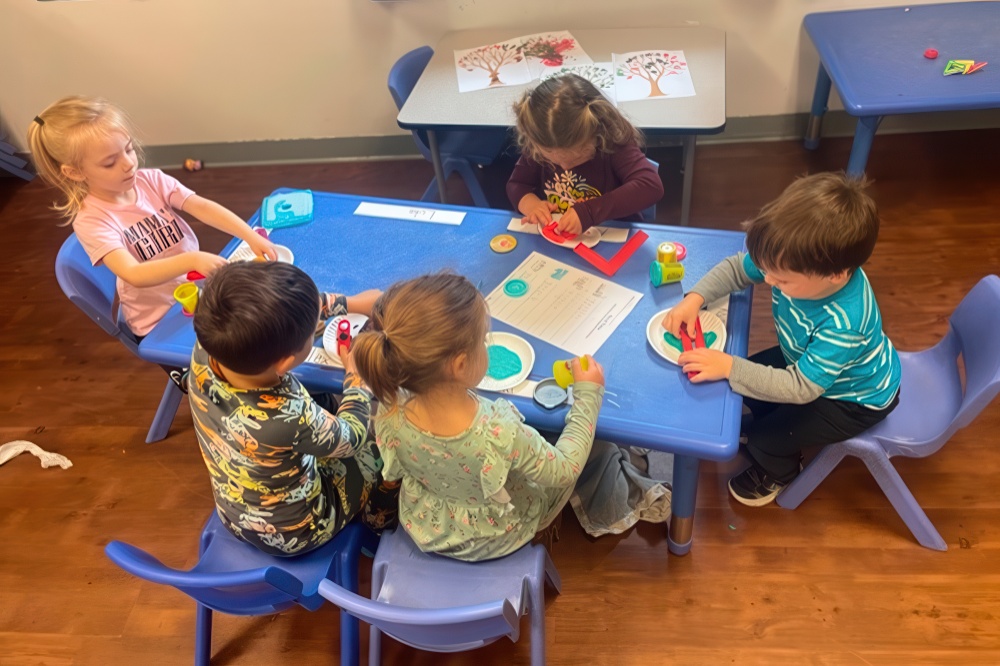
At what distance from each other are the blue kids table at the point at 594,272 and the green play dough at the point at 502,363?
4 cm

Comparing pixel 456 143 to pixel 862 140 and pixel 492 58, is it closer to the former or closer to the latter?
pixel 492 58

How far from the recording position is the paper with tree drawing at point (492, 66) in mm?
2344

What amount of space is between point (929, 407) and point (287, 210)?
163 cm

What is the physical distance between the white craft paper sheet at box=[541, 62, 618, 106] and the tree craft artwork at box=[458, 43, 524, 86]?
17 centimetres

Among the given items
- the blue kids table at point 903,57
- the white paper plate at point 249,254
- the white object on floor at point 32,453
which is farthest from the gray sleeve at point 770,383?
the white object on floor at point 32,453

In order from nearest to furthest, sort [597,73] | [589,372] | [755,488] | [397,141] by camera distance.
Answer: [589,372] < [755,488] < [597,73] < [397,141]

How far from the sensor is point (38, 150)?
63.0 inches

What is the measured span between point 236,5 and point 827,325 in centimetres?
262

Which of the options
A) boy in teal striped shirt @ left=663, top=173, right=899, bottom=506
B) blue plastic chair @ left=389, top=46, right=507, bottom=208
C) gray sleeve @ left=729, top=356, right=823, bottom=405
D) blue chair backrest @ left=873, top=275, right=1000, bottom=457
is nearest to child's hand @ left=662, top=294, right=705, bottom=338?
boy in teal striped shirt @ left=663, top=173, right=899, bottom=506

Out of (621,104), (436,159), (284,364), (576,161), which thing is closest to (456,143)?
(436,159)

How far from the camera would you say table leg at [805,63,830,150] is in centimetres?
274

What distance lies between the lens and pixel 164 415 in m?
2.19

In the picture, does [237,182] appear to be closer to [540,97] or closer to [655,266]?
[540,97]

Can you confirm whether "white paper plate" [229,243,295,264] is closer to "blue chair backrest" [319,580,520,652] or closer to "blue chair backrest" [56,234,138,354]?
"blue chair backrest" [56,234,138,354]
